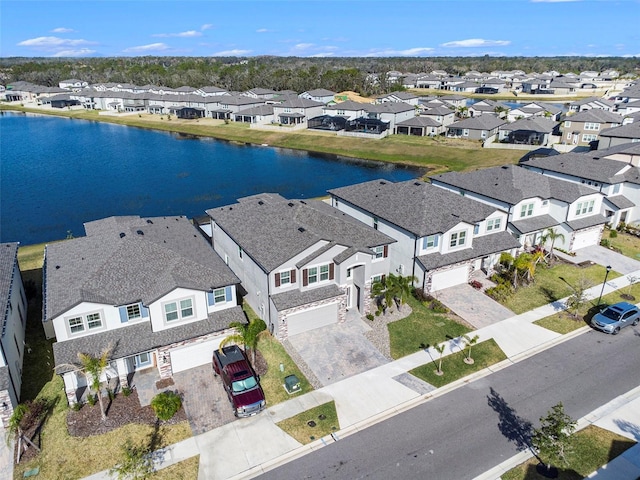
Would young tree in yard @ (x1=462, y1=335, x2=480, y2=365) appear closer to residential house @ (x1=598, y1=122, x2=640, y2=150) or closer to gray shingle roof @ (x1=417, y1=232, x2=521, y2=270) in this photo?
gray shingle roof @ (x1=417, y1=232, x2=521, y2=270)

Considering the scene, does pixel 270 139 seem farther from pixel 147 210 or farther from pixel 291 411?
pixel 291 411

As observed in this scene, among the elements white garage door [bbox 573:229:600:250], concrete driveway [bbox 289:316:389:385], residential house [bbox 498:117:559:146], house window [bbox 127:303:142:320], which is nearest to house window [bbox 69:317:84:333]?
house window [bbox 127:303:142:320]

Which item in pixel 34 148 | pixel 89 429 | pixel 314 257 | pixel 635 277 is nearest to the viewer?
pixel 89 429

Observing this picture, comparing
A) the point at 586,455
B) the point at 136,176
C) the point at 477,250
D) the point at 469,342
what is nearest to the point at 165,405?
the point at 469,342

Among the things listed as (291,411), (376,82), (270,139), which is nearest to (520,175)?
(291,411)

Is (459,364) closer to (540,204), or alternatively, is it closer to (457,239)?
(457,239)
